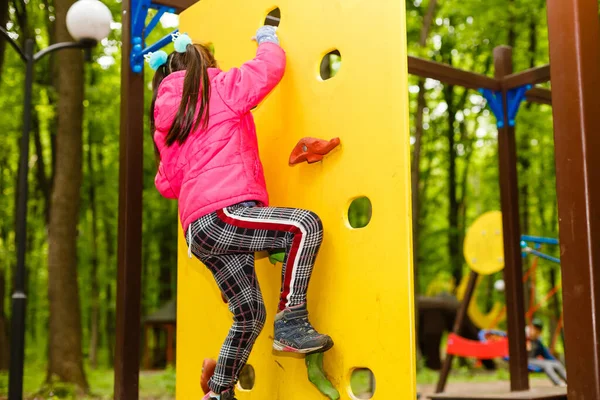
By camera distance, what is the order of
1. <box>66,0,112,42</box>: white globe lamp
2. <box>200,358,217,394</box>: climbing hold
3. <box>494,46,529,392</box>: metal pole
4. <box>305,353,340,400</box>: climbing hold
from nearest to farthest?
1. <box>305,353,340,400</box>: climbing hold
2. <box>200,358,217,394</box>: climbing hold
3. <box>66,0,112,42</box>: white globe lamp
4. <box>494,46,529,392</box>: metal pole

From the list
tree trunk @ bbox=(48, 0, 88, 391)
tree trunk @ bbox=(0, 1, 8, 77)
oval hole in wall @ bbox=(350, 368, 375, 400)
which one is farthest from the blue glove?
oval hole in wall @ bbox=(350, 368, 375, 400)

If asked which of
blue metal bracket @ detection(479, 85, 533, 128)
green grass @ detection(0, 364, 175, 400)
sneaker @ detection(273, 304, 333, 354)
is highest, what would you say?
blue metal bracket @ detection(479, 85, 533, 128)

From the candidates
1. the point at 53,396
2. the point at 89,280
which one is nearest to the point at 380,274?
the point at 53,396

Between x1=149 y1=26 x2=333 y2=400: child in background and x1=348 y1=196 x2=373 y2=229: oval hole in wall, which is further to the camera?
x1=348 y1=196 x2=373 y2=229: oval hole in wall

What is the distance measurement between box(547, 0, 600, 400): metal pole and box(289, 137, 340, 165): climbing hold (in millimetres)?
922

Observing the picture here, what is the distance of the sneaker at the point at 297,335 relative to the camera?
2.65 m

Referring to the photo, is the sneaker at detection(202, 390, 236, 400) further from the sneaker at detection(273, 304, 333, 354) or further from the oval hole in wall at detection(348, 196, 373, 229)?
the oval hole in wall at detection(348, 196, 373, 229)

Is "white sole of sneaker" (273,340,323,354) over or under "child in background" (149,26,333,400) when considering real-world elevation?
under

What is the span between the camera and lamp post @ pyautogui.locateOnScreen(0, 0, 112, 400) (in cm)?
426

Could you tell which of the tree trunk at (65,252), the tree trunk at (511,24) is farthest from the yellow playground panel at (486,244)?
the tree trunk at (511,24)

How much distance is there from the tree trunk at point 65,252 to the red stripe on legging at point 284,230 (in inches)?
235

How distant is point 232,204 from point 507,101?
3983 millimetres

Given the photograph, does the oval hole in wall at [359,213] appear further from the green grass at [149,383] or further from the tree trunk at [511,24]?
the tree trunk at [511,24]

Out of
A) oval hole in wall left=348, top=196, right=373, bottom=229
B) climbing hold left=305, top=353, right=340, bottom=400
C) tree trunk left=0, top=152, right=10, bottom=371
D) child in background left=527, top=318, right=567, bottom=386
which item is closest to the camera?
climbing hold left=305, top=353, right=340, bottom=400
